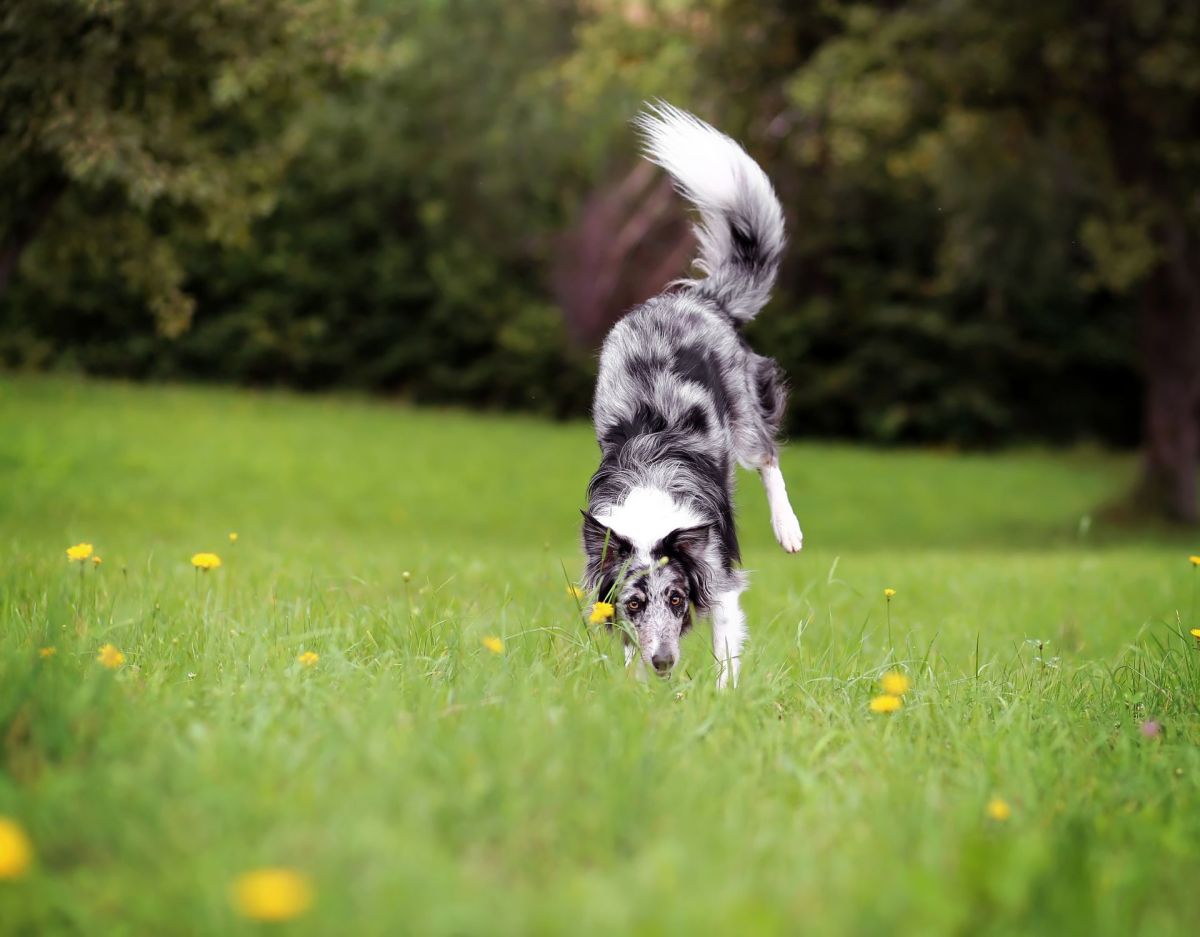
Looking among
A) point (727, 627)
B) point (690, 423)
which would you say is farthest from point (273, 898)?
point (690, 423)

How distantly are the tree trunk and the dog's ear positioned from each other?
1049 centimetres

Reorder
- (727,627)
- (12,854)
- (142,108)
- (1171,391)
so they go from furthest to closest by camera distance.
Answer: (1171,391) < (142,108) < (727,627) < (12,854)

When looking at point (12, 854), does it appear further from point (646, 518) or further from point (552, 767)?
point (646, 518)

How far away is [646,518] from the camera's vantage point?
4000 millimetres

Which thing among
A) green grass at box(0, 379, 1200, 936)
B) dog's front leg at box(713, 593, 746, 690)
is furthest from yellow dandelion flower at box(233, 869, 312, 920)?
dog's front leg at box(713, 593, 746, 690)

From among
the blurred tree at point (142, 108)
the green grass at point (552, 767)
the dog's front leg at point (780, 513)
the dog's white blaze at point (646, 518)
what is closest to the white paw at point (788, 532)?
the dog's front leg at point (780, 513)

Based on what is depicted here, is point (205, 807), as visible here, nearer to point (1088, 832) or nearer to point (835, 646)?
point (1088, 832)

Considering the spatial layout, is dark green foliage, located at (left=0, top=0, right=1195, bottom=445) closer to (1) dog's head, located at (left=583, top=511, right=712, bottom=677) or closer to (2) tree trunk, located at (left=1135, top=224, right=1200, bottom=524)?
(2) tree trunk, located at (left=1135, top=224, right=1200, bottom=524)

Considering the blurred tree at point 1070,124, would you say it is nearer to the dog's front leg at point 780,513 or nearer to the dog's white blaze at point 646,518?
the dog's front leg at point 780,513

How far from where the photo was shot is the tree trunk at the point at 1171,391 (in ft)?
41.1

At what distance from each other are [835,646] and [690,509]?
862 millimetres

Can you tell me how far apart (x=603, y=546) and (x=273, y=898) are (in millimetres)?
2342

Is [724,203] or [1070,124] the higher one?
[1070,124]

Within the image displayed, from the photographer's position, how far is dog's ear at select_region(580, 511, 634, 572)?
3.96m
